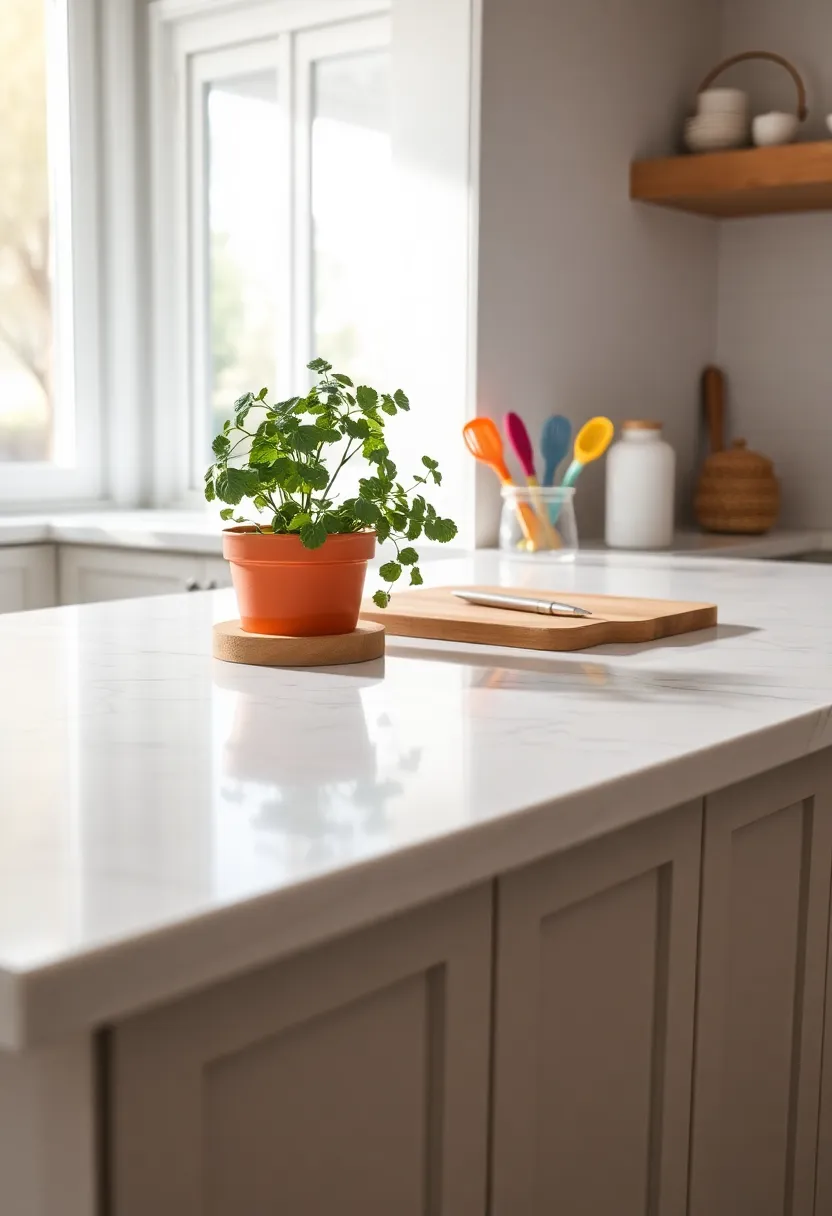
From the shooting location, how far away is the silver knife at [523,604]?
4.55 ft

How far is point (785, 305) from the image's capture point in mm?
3199

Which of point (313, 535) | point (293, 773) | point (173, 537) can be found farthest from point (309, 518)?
point (173, 537)

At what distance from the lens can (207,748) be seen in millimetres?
897

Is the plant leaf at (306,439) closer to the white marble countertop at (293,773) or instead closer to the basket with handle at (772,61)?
the white marble countertop at (293,773)

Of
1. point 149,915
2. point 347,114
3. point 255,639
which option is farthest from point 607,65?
point 149,915

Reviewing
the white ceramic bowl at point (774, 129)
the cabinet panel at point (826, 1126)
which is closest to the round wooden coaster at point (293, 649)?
the cabinet panel at point (826, 1126)

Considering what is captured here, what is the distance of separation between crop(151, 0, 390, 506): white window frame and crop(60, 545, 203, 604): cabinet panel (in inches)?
20.9

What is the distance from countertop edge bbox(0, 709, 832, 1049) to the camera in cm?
53

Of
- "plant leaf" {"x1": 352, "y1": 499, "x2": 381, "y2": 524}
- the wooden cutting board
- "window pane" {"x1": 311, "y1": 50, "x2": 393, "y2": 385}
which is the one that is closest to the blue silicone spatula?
"window pane" {"x1": 311, "y1": 50, "x2": 393, "y2": 385}

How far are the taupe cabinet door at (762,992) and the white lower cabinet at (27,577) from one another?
1.88m

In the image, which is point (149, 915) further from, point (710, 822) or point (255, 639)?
point (255, 639)

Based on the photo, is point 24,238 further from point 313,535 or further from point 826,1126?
point 826,1126

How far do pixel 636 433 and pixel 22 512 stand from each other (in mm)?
1360

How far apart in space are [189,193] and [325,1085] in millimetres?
2830
